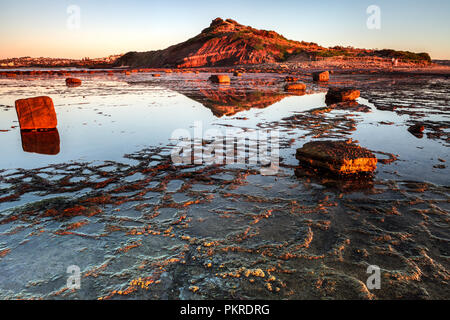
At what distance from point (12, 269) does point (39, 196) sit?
141 cm

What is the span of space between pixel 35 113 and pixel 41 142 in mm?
1278

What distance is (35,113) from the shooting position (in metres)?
6.47

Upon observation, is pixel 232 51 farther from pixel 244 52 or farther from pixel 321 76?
pixel 321 76

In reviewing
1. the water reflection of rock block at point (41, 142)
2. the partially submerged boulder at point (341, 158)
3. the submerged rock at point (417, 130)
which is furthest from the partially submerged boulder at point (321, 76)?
the water reflection of rock block at point (41, 142)

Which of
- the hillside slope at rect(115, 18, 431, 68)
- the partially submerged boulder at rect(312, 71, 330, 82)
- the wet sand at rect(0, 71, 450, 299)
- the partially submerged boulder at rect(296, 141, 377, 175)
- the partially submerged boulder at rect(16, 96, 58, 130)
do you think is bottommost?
the wet sand at rect(0, 71, 450, 299)

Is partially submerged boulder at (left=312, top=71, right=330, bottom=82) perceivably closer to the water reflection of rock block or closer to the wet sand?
the wet sand

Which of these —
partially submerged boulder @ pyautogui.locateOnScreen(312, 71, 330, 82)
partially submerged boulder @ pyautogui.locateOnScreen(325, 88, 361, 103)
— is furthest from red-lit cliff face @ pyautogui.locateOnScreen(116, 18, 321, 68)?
partially submerged boulder @ pyautogui.locateOnScreen(325, 88, 361, 103)

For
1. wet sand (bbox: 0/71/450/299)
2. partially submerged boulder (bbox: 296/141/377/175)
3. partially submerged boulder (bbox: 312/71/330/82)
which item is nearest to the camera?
wet sand (bbox: 0/71/450/299)

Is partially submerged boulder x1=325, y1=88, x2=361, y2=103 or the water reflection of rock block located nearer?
the water reflection of rock block

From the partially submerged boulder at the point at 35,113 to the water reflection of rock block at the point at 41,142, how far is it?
19 centimetres

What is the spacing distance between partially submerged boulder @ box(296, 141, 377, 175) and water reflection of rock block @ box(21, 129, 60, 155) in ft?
16.0

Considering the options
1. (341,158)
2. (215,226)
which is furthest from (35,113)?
(341,158)

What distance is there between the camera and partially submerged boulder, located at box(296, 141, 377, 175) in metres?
3.85
